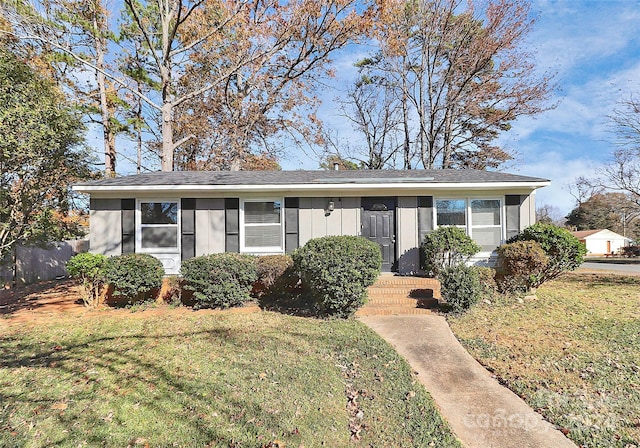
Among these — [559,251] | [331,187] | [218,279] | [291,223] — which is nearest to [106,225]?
[218,279]

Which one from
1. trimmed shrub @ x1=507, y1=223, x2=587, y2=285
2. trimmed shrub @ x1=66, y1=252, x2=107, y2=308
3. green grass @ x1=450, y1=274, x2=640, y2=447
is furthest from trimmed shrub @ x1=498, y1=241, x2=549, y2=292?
trimmed shrub @ x1=66, y1=252, x2=107, y2=308

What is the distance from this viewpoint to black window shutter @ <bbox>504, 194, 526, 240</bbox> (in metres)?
8.66

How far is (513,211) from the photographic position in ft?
28.5

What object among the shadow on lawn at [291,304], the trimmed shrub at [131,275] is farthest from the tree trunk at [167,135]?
the shadow on lawn at [291,304]

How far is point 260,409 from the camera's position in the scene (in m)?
2.96

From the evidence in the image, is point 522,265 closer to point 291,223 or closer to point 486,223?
point 486,223

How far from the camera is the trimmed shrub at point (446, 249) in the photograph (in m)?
7.70

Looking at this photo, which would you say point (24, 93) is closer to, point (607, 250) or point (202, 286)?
point (202, 286)

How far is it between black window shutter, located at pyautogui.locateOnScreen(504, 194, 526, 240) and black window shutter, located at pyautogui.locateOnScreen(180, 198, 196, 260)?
845cm

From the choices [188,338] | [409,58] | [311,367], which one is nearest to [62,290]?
[188,338]

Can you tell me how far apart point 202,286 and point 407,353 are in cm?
437

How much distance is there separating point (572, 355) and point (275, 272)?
→ 5280mm

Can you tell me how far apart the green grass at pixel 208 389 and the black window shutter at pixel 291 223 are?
3.31 meters

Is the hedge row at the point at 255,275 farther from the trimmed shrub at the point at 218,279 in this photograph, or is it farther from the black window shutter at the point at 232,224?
the black window shutter at the point at 232,224
